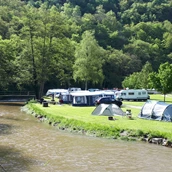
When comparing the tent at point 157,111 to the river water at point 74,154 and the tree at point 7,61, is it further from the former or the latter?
the tree at point 7,61

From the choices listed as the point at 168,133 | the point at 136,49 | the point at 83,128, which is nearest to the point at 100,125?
the point at 83,128

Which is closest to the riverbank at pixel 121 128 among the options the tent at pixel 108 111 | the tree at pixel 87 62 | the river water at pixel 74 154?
the river water at pixel 74 154

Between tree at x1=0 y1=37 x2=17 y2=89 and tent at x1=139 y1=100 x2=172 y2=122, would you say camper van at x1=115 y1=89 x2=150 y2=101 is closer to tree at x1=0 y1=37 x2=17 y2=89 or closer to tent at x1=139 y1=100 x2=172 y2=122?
tree at x1=0 y1=37 x2=17 y2=89

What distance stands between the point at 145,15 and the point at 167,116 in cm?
15773

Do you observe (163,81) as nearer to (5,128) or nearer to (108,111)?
(108,111)

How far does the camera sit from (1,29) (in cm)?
8425

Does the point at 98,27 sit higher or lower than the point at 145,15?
lower

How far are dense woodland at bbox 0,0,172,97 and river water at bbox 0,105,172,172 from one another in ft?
93.2

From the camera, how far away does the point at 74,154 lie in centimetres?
1897

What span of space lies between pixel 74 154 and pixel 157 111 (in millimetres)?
12338

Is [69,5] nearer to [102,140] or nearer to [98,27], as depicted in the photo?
[98,27]

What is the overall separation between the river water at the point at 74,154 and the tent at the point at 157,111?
287 inches

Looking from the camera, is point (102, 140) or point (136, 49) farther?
point (136, 49)

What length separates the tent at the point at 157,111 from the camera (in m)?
28.2
